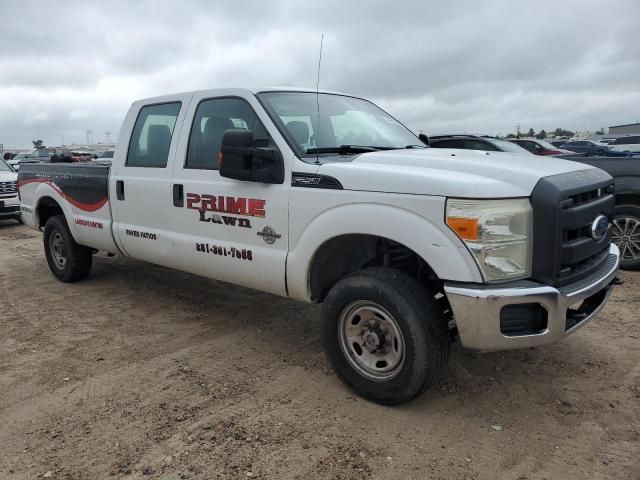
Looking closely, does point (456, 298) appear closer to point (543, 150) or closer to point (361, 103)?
point (361, 103)

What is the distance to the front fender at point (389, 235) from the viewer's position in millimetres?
2828

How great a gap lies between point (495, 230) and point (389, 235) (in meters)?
0.58

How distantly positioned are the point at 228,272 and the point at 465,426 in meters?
2.03

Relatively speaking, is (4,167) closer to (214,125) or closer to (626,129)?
(214,125)

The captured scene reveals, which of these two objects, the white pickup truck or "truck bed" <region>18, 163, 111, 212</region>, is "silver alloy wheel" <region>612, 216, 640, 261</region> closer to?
the white pickup truck

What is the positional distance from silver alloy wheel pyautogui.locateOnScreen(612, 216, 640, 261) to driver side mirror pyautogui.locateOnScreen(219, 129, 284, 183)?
15.3 feet

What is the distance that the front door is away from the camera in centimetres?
375

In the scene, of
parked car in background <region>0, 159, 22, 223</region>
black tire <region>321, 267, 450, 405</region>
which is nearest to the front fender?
black tire <region>321, 267, 450, 405</region>

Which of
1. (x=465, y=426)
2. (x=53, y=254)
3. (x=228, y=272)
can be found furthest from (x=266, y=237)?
(x=53, y=254)

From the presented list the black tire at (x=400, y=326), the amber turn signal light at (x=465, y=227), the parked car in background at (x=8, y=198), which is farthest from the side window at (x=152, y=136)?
the parked car in background at (x=8, y=198)

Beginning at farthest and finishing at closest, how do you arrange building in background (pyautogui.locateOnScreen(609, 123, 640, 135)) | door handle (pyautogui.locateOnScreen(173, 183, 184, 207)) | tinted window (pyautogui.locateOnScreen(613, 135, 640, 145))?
building in background (pyautogui.locateOnScreen(609, 123, 640, 135)) < tinted window (pyautogui.locateOnScreen(613, 135, 640, 145)) < door handle (pyautogui.locateOnScreen(173, 183, 184, 207))

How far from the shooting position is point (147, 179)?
15.5 ft

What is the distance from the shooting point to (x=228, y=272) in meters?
4.13

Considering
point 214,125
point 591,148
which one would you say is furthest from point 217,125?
point 591,148
